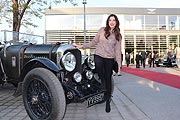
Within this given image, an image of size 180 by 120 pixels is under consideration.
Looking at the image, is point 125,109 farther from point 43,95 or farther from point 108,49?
point 43,95

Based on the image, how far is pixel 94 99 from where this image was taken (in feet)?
18.9

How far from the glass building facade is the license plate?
3600 centimetres

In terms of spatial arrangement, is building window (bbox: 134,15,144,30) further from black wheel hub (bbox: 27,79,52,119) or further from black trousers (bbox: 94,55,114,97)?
black wheel hub (bbox: 27,79,52,119)

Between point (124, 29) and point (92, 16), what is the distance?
4892mm

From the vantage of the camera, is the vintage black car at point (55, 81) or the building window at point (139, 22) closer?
the vintage black car at point (55, 81)

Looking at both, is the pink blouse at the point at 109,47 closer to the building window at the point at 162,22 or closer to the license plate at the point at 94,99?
the license plate at the point at 94,99

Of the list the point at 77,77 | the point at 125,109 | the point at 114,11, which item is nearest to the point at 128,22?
the point at 114,11

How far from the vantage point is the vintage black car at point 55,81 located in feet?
17.2

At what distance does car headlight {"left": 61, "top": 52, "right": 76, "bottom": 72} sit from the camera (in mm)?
5888

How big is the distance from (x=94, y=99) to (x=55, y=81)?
916 millimetres

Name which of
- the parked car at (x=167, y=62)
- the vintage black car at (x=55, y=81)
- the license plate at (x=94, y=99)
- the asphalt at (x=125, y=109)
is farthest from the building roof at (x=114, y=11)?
the license plate at (x=94, y=99)

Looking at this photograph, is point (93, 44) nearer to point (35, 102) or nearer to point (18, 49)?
point (35, 102)

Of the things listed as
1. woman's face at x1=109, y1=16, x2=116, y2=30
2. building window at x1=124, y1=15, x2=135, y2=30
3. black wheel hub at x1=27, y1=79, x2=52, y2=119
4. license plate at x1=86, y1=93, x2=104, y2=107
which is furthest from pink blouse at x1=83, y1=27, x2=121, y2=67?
Result: building window at x1=124, y1=15, x2=135, y2=30

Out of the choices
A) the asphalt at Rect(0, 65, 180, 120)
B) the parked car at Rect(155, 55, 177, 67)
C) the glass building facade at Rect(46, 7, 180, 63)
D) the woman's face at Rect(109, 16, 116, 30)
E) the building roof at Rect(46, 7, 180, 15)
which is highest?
the building roof at Rect(46, 7, 180, 15)
